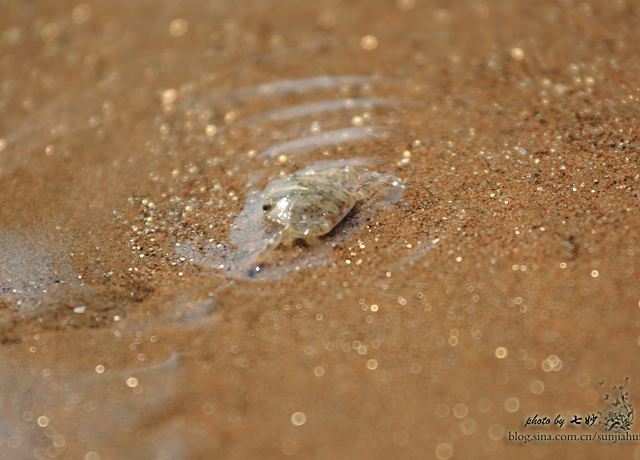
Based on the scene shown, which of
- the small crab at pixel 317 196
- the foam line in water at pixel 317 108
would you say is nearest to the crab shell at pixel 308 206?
the small crab at pixel 317 196

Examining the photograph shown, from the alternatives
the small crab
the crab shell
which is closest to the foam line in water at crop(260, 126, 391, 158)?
the small crab

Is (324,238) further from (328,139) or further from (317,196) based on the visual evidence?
(328,139)

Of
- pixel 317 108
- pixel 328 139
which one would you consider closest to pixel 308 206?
pixel 328 139

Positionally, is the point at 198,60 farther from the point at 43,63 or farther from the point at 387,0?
the point at 387,0

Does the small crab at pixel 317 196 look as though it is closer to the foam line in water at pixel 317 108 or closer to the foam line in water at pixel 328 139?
the foam line in water at pixel 328 139

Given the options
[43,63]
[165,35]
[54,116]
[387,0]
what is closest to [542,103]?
[387,0]

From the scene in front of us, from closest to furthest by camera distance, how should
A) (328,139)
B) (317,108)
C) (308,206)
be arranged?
1. (308,206)
2. (328,139)
3. (317,108)

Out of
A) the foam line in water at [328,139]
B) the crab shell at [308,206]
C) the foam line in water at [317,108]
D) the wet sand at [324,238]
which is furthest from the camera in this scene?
the foam line in water at [317,108]
